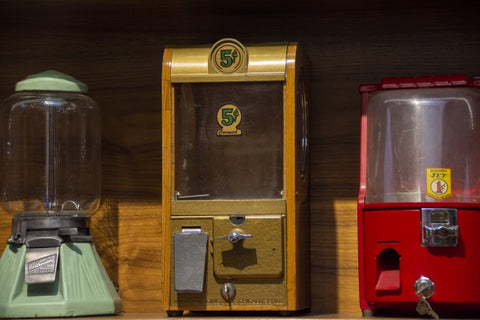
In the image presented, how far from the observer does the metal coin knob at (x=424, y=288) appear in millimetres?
1975

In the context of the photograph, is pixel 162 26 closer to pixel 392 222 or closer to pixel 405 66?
pixel 405 66

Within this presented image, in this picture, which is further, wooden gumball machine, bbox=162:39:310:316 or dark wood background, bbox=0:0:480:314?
dark wood background, bbox=0:0:480:314

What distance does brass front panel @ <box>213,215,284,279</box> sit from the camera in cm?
207

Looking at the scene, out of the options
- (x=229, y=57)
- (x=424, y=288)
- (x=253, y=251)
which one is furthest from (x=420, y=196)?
(x=229, y=57)

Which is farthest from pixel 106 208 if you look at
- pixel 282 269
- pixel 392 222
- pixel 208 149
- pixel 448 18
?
pixel 448 18

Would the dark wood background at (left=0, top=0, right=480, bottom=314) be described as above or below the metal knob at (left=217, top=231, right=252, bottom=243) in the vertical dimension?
above

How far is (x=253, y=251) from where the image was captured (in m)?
2.08

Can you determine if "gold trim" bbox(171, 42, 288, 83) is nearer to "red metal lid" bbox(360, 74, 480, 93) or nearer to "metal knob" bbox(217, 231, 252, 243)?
"red metal lid" bbox(360, 74, 480, 93)

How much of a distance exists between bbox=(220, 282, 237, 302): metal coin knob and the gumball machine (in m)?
0.25

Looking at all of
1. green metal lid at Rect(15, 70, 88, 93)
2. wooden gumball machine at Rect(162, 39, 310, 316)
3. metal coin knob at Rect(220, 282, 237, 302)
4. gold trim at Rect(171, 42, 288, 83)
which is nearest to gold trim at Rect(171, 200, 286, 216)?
wooden gumball machine at Rect(162, 39, 310, 316)

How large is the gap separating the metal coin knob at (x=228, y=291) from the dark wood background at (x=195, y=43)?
0.99 feet

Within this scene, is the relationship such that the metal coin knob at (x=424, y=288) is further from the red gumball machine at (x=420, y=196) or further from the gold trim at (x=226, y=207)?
the gold trim at (x=226, y=207)

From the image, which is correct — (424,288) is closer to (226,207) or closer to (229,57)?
(226,207)

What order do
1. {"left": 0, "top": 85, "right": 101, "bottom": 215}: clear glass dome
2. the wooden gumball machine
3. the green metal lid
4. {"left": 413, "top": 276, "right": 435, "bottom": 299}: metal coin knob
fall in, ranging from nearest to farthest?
{"left": 413, "top": 276, "right": 435, "bottom": 299}: metal coin knob → the wooden gumball machine → the green metal lid → {"left": 0, "top": 85, "right": 101, "bottom": 215}: clear glass dome
